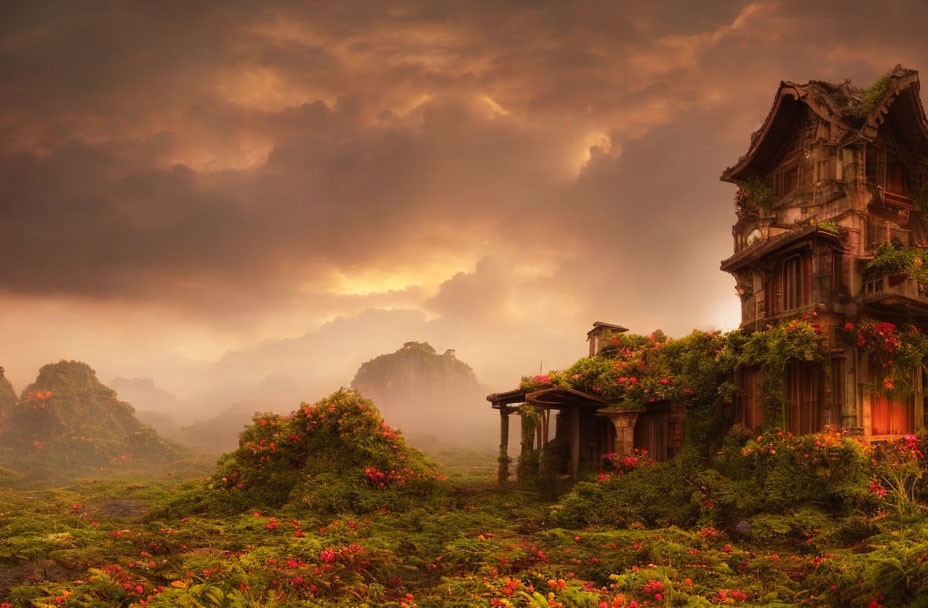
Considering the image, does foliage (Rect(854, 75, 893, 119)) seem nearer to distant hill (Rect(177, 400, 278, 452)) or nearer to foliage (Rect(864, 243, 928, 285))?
foliage (Rect(864, 243, 928, 285))

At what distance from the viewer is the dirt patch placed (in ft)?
69.0

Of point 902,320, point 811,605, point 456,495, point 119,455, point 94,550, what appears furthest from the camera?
point 119,455

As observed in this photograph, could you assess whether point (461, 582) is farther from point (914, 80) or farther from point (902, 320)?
point (914, 80)

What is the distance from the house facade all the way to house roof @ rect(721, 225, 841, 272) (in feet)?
0.16

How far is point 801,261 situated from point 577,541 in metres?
13.7

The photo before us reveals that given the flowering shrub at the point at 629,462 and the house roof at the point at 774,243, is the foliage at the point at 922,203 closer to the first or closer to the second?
the house roof at the point at 774,243

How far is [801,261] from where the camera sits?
858 inches

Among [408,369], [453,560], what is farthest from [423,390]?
[453,560]

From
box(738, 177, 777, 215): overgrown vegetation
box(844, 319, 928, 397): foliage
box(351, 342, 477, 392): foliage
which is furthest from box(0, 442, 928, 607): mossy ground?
box(351, 342, 477, 392): foliage

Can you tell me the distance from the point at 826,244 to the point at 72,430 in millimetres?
55242

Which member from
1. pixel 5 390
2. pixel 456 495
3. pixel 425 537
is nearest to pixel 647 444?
pixel 456 495

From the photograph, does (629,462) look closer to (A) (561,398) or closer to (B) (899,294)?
(A) (561,398)

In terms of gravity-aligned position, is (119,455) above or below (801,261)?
below

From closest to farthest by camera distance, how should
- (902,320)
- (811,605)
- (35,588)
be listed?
(811,605), (35,588), (902,320)
